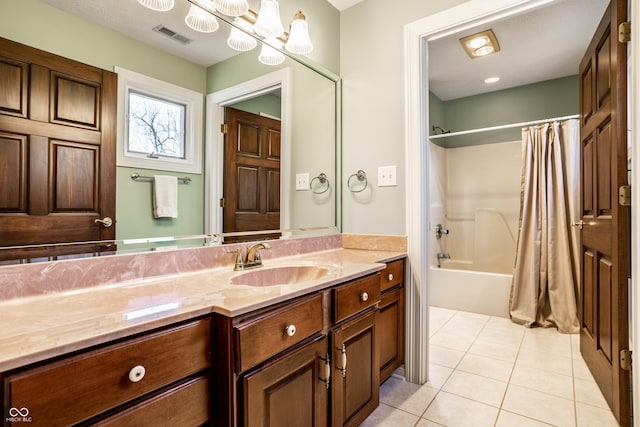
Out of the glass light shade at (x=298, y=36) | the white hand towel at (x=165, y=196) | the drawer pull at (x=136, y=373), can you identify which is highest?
the glass light shade at (x=298, y=36)

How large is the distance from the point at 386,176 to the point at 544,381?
57.7 inches

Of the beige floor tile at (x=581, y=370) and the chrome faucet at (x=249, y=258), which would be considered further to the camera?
the beige floor tile at (x=581, y=370)

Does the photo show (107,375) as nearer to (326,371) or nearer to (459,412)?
(326,371)

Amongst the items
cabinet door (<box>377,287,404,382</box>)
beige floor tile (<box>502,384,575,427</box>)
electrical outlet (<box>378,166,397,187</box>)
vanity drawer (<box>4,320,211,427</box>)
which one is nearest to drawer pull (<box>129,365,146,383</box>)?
vanity drawer (<box>4,320,211,427</box>)

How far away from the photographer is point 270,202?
180cm

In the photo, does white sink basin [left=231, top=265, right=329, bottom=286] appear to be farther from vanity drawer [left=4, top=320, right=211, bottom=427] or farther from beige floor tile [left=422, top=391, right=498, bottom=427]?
beige floor tile [left=422, top=391, right=498, bottom=427]

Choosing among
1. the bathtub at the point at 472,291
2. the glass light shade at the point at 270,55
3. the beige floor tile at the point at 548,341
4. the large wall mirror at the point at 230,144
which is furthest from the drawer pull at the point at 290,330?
the bathtub at the point at 472,291

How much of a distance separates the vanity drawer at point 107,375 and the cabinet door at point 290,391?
0.16 metres

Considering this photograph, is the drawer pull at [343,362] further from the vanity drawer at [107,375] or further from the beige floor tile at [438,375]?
the beige floor tile at [438,375]

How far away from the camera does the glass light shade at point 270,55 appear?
1731 millimetres

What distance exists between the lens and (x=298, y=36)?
1.84 metres

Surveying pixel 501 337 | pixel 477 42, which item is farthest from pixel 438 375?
pixel 477 42

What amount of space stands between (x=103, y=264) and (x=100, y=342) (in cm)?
52

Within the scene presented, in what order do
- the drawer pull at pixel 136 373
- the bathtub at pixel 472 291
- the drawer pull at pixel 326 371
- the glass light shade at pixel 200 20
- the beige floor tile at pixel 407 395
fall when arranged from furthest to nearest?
1. the bathtub at pixel 472 291
2. the beige floor tile at pixel 407 395
3. the glass light shade at pixel 200 20
4. the drawer pull at pixel 326 371
5. the drawer pull at pixel 136 373
